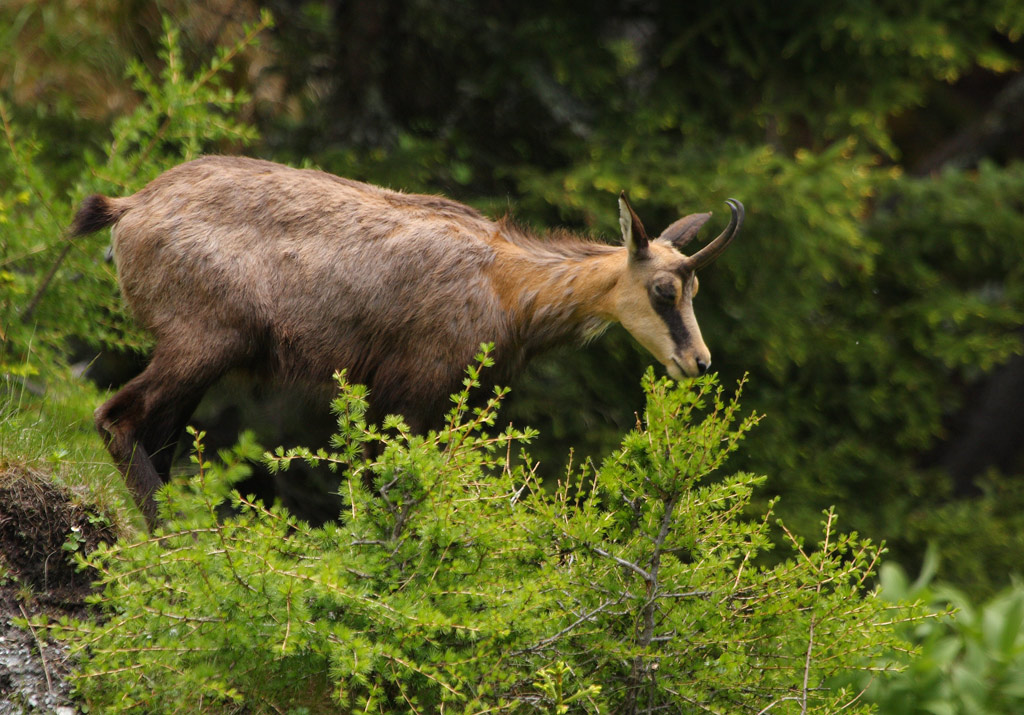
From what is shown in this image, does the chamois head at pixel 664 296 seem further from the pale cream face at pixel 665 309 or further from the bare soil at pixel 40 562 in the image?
the bare soil at pixel 40 562

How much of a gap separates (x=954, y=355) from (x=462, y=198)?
4.33m

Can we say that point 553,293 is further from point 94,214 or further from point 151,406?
point 94,214

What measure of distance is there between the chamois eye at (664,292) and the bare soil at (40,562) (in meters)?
2.62

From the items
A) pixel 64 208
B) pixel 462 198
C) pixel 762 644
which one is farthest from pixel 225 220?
pixel 462 198

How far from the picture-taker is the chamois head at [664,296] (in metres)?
5.12

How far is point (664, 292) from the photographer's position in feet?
16.9

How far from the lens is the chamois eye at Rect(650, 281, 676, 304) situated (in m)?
5.13

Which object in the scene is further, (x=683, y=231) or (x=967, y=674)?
(x=967, y=674)

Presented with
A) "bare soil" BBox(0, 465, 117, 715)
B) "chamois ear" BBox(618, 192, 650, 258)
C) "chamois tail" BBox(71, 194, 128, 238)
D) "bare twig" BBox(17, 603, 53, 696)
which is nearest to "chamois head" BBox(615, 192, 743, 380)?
"chamois ear" BBox(618, 192, 650, 258)

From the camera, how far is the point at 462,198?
8.83 meters

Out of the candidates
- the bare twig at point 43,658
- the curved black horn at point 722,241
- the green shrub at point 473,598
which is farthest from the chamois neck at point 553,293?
the bare twig at point 43,658

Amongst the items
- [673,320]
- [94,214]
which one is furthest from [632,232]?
[94,214]

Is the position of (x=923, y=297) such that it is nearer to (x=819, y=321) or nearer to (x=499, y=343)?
(x=819, y=321)

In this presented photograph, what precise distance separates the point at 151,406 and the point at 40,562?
836mm
